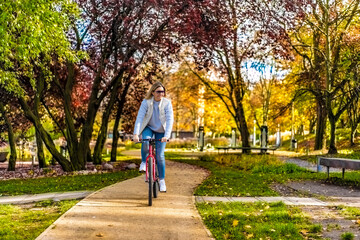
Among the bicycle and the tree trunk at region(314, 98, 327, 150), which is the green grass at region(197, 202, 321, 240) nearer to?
the bicycle

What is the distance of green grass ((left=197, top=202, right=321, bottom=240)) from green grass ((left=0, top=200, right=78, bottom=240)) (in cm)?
234

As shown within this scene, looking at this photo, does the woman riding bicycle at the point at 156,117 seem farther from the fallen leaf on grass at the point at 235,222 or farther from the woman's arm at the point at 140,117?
the fallen leaf on grass at the point at 235,222

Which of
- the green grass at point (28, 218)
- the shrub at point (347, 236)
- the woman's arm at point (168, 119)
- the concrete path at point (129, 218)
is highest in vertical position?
the woman's arm at point (168, 119)

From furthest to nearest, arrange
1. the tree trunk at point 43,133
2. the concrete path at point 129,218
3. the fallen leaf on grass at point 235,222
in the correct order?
the tree trunk at point 43,133, the fallen leaf on grass at point 235,222, the concrete path at point 129,218

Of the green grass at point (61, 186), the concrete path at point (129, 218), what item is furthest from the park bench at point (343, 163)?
the green grass at point (61, 186)

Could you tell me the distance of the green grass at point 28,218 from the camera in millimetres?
6605

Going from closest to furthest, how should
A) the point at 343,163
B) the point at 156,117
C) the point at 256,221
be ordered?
1. the point at 256,221
2. the point at 156,117
3. the point at 343,163

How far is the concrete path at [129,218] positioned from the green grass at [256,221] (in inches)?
9.7

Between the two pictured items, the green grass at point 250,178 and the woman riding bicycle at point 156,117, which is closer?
the woman riding bicycle at point 156,117

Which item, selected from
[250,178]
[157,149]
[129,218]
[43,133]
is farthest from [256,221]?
[43,133]

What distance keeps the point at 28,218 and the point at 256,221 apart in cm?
353

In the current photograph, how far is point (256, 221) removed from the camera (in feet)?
23.7

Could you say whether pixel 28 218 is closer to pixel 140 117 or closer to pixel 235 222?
pixel 140 117

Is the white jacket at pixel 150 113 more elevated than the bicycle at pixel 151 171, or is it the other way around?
the white jacket at pixel 150 113
